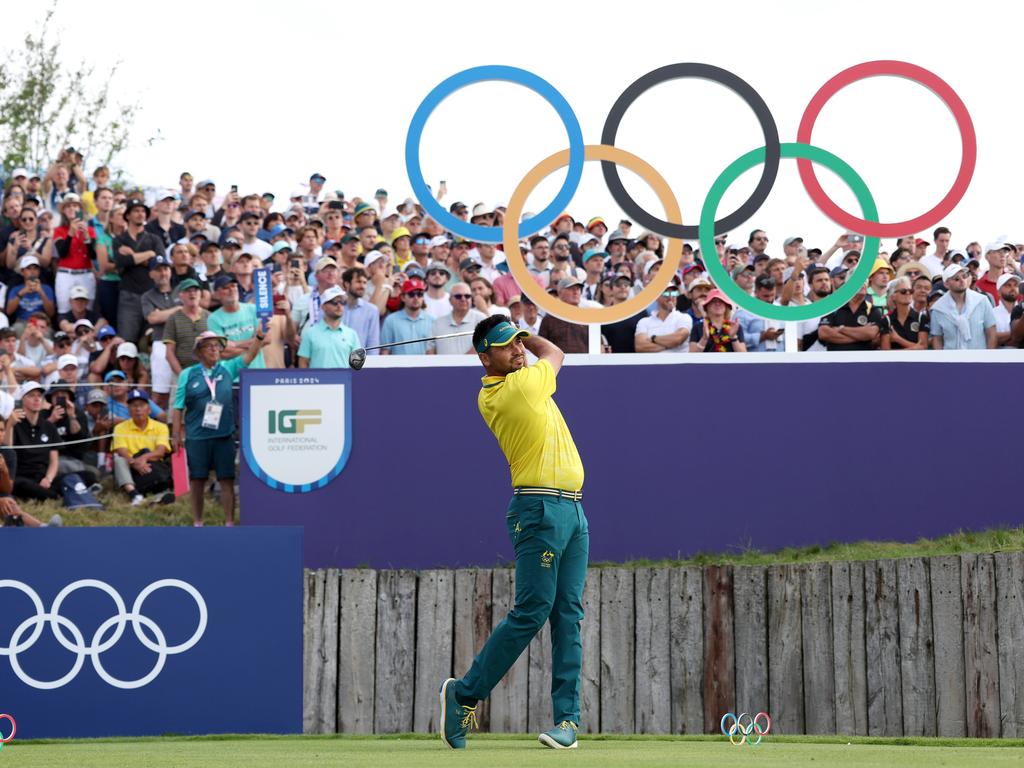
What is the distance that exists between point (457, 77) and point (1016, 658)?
6.46m

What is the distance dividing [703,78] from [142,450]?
19.8ft

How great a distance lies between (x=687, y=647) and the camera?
390 inches

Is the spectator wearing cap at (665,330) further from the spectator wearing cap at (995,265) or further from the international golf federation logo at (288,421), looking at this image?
the spectator wearing cap at (995,265)

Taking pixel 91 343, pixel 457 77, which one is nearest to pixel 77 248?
pixel 91 343

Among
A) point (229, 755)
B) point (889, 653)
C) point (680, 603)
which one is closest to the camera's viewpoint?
point (229, 755)

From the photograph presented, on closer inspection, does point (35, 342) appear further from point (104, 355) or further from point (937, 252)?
point (937, 252)

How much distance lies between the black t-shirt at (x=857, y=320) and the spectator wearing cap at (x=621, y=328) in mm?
1670

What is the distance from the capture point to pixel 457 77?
12.0 metres

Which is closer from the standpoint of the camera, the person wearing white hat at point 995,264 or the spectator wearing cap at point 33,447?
the spectator wearing cap at point 33,447

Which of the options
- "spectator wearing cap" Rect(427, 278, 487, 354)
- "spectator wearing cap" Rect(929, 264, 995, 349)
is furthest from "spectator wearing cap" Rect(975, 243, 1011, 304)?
"spectator wearing cap" Rect(427, 278, 487, 354)

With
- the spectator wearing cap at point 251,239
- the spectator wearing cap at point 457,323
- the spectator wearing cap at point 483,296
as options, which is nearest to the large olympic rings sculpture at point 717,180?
the spectator wearing cap at point 457,323

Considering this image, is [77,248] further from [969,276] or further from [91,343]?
[969,276]

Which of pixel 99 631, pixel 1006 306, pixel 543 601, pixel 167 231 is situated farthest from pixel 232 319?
pixel 543 601

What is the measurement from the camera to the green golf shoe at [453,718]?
678 cm
